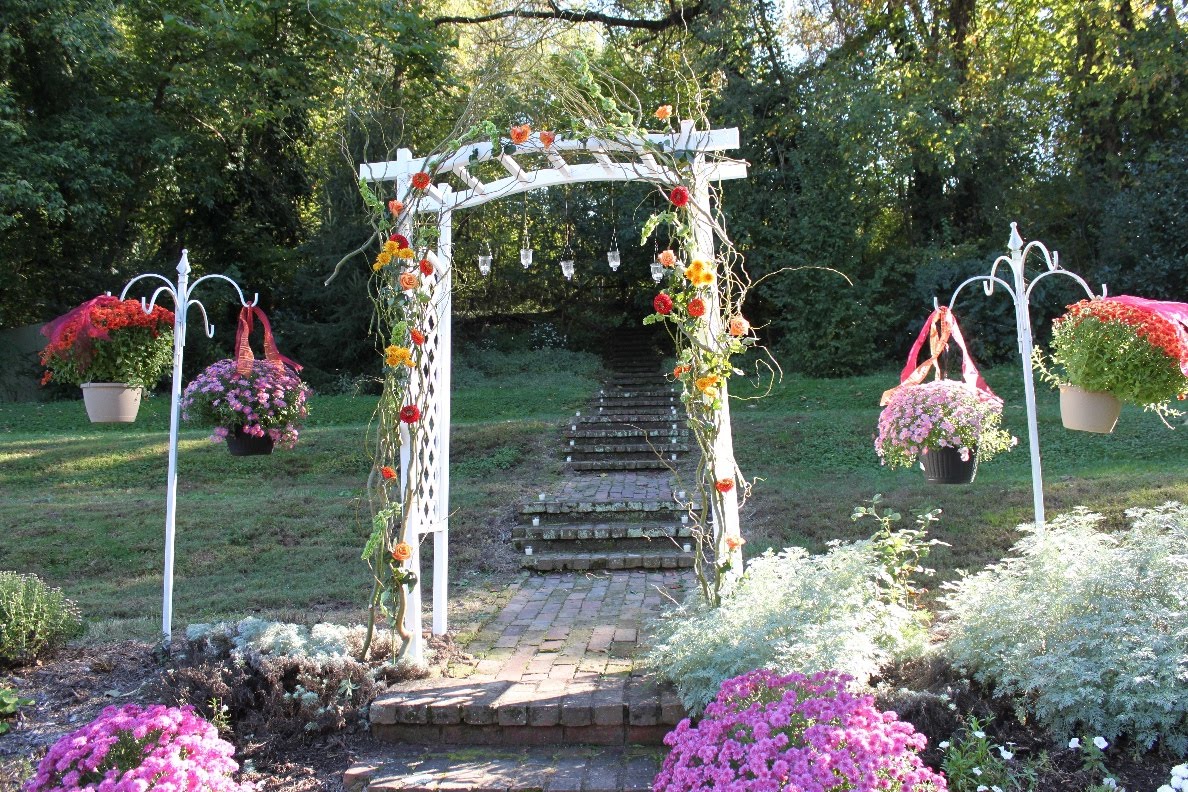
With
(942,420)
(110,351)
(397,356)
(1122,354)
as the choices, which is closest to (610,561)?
(942,420)

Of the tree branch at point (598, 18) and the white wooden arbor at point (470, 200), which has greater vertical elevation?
the tree branch at point (598, 18)

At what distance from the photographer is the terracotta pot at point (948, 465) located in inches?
179

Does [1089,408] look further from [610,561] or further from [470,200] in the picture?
[610,561]

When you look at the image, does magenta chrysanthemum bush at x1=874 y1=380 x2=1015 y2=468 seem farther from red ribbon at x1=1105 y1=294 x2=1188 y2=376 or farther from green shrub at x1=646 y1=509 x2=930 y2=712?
red ribbon at x1=1105 y1=294 x2=1188 y2=376

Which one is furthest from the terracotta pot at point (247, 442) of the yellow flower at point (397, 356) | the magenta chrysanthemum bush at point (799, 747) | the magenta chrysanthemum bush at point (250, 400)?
the magenta chrysanthemum bush at point (799, 747)

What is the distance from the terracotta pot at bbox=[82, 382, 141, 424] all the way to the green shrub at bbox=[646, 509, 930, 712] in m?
2.95

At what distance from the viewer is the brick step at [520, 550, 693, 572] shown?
6.66 meters

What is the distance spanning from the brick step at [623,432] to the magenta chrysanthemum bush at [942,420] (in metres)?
5.71

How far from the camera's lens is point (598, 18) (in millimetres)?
16438

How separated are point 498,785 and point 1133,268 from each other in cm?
1342

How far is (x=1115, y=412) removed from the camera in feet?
13.6

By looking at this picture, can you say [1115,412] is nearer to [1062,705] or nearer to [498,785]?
[1062,705]

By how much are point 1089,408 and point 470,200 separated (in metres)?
3.05

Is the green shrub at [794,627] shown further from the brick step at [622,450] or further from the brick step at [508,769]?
the brick step at [622,450]
